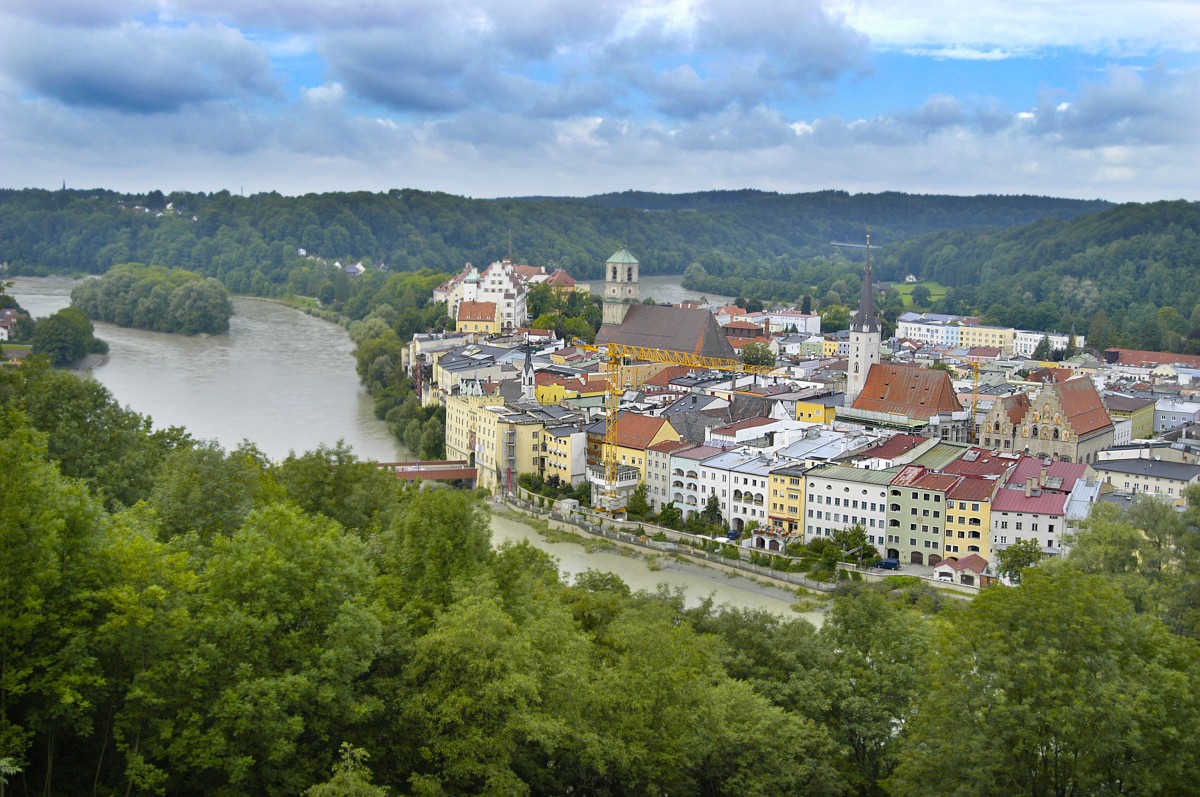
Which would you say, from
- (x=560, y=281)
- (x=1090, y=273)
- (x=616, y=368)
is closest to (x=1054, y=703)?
(x=616, y=368)

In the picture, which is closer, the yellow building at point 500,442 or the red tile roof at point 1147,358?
the yellow building at point 500,442

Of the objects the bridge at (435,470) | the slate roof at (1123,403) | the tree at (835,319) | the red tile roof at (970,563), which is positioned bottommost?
the red tile roof at (970,563)

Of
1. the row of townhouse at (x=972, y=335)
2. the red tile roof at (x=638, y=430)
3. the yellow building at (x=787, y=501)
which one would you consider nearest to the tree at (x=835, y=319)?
the row of townhouse at (x=972, y=335)

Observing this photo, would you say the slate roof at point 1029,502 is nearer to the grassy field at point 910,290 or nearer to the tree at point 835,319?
the tree at point 835,319

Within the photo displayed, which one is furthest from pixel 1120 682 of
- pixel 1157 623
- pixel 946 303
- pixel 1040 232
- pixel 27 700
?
pixel 1040 232

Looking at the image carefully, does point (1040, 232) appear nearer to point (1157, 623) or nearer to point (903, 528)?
point (903, 528)

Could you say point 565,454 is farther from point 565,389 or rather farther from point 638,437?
point 565,389

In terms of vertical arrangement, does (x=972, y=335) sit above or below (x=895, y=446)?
above
